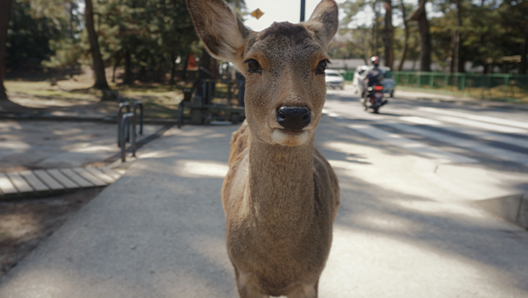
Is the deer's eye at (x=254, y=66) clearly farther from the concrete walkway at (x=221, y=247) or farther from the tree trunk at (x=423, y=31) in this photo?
the tree trunk at (x=423, y=31)

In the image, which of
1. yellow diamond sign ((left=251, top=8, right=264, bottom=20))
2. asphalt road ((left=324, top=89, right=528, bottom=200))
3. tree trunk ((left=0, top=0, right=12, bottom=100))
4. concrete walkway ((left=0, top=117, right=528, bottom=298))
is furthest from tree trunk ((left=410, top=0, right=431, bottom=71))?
concrete walkway ((left=0, top=117, right=528, bottom=298))

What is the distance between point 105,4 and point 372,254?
2984cm

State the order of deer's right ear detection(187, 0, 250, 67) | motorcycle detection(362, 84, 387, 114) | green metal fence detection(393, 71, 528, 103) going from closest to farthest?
deer's right ear detection(187, 0, 250, 67) → motorcycle detection(362, 84, 387, 114) → green metal fence detection(393, 71, 528, 103)

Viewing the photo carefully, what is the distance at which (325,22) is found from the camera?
8.56ft

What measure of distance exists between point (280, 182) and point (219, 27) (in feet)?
3.25

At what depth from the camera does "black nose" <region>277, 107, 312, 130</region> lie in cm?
181

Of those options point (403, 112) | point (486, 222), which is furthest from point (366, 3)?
point (486, 222)

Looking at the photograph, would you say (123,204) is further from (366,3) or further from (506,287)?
(366,3)

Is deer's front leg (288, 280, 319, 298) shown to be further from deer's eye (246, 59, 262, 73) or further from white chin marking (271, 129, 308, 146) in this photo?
deer's eye (246, 59, 262, 73)

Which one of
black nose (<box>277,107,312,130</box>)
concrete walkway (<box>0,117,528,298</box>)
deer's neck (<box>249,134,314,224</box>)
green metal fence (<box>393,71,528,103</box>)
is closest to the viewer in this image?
black nose (<box>277,107,312,130</box>)

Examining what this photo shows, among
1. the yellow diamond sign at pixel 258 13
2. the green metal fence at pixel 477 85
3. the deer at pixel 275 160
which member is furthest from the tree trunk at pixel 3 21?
the green metal fence at pixel 477 85

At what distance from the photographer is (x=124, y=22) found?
1096 inches

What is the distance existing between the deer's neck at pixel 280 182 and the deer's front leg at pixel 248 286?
39 cm

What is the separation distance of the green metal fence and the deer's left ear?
2370 centimetres
